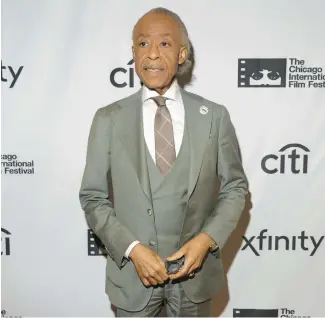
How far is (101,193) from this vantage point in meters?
1.60

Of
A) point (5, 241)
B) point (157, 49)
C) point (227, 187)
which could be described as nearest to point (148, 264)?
point (227, 187)

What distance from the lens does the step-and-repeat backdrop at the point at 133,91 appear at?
1999 millimetres

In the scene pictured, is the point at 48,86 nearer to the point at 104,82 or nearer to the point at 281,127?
the point at 104,82

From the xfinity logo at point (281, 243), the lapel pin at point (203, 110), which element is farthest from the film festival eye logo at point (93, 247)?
the lapel pin at point (203, 110)

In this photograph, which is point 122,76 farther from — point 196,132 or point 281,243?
point 281,243

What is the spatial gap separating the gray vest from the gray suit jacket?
0.02 metres

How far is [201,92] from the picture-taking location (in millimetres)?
2039

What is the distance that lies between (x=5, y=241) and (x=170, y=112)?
105 cm

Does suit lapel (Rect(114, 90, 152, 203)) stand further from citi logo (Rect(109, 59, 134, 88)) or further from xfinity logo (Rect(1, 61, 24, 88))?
xfinity logo (Rect(1, 61, 24, 88))

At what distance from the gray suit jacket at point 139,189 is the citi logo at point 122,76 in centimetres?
41

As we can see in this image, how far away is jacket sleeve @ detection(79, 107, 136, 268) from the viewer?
153cm

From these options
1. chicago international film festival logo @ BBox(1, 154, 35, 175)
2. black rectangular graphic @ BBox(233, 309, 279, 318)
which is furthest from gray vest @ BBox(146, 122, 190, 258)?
black rectangular graphic @ BBox(233, 309, 279, 318)

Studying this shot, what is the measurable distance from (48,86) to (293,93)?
103cm

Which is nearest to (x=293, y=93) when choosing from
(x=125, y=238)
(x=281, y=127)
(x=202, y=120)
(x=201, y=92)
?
(x=281, y=127)
